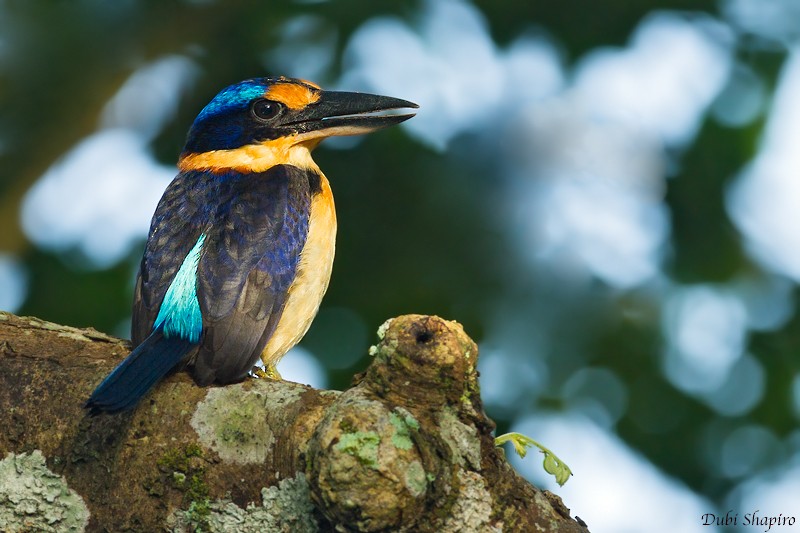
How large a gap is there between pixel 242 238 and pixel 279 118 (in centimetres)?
89

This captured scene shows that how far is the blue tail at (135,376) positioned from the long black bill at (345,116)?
61.6 inches

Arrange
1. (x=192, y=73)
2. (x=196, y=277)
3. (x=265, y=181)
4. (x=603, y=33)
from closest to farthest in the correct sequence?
(x=196, y=277) → (x=265, y=181) → (x=603, y=33) → (x=192, y=73)

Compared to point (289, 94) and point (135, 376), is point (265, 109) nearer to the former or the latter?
point (289, 94)

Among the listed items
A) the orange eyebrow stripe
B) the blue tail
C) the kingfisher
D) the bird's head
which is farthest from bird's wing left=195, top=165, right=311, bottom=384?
the orange eyebrow stripe

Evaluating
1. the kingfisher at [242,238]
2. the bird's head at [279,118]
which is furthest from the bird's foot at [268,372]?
the bird's head at [279,118]

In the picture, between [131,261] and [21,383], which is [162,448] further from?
[131,261]

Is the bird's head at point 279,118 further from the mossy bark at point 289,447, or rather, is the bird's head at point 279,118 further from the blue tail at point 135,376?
the mossy bark at point 289,447

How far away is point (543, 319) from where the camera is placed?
472cm

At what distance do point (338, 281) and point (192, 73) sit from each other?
57.8 inches

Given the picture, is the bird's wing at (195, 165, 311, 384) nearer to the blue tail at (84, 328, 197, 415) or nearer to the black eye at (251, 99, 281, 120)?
the blue tail at (84, 328, 197, 415)

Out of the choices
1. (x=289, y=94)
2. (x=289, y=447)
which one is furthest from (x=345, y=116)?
(x=289, y=447)

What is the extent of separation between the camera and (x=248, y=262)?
3660mm

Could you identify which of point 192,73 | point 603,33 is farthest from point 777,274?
point 192,73

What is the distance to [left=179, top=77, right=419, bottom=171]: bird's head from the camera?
14.5 feet
